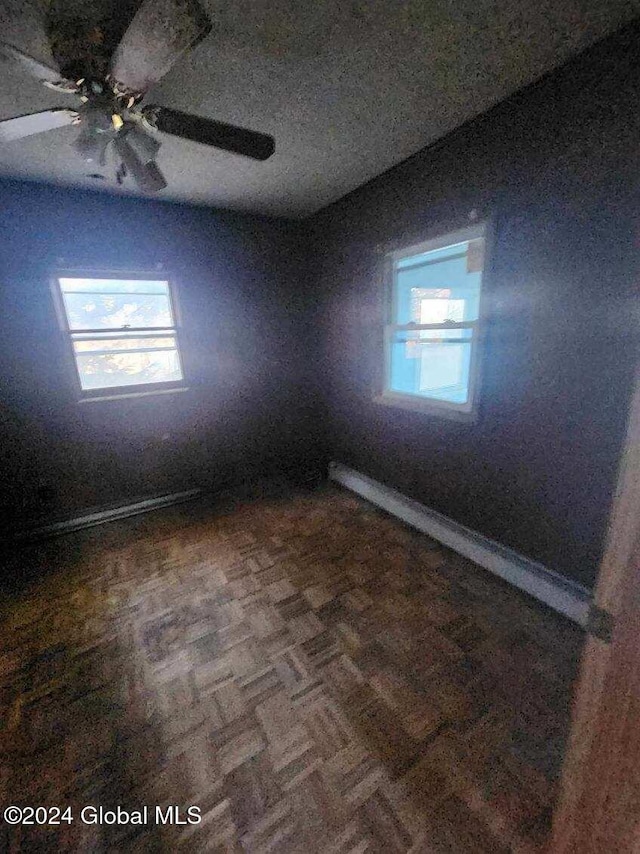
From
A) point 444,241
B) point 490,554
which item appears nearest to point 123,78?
point 444,241

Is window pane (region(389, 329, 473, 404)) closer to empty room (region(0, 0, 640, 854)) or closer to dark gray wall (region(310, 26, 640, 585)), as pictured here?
empty room (region(0, 0, 640, 854))

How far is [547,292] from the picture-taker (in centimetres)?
166

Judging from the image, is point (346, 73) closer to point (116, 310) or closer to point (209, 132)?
point (209, 132)

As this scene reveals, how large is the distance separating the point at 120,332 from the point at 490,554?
136 inches

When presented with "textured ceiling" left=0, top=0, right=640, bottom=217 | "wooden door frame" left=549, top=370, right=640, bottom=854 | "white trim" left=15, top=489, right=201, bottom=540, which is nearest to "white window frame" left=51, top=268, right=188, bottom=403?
"textured ceiling" left=0, top=0, right=640, bottom=217

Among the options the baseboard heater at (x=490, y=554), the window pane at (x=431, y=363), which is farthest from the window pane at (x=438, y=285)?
the baseboard heater at (x=490, y=554)

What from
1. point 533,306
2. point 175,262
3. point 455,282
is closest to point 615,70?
point 533,306

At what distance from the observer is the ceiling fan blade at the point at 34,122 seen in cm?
123

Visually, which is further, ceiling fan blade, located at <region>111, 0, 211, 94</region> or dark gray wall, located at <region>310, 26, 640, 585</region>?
dark gray wall, located at <region>310, 26, 640, 585</region>

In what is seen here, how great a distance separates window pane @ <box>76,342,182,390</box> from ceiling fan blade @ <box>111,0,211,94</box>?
2.15 m

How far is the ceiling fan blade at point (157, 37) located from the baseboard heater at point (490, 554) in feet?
7.71

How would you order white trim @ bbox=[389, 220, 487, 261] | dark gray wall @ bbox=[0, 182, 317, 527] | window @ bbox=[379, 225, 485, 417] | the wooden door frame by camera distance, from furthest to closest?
dark gray wall @ bbox=[0, 182, 317, 527]
window @ bbox=[379, 225, 485, 417]
white trim @ bbox=[389, 220, 487, 261]
the wooden door frame

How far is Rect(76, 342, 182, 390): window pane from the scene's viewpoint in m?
2.74

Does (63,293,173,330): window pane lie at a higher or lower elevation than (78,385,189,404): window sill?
higher
